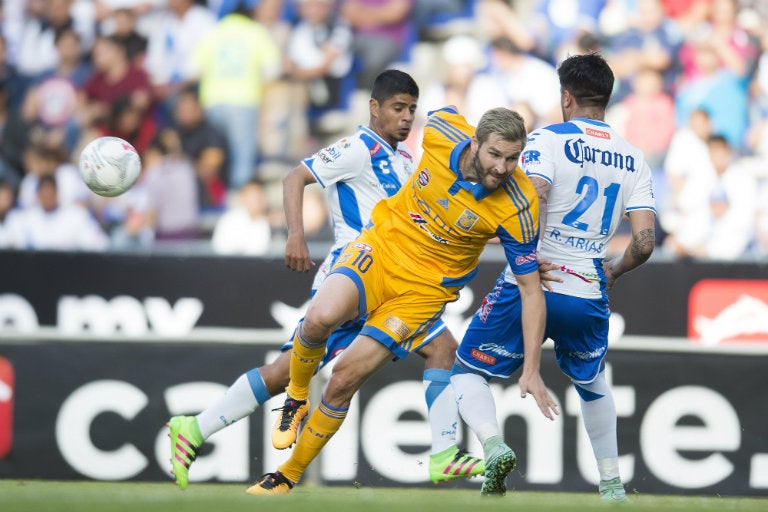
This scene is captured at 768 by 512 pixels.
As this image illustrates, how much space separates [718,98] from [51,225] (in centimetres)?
659

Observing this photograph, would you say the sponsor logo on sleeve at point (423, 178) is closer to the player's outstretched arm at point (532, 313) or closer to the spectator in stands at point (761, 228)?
the player's outstretched arm at point (532, 313)

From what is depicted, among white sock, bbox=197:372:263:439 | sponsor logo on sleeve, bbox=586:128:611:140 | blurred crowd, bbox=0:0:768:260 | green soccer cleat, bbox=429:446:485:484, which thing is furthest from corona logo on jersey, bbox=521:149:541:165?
blurred crowd, bbox=0:0:768:260

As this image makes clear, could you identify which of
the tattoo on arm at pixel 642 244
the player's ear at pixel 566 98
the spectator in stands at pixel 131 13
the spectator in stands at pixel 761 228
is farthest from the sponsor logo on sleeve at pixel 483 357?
the spectator in stands at pixel 131 13

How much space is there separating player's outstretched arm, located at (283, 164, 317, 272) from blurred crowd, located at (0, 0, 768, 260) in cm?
485

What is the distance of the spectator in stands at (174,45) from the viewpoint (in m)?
12.8

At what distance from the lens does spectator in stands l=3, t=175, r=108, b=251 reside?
12039 mm

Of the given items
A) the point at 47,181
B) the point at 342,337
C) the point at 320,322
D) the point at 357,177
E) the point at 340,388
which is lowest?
the point at 340,388

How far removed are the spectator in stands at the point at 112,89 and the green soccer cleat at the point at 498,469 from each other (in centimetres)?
733

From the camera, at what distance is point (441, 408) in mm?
6945

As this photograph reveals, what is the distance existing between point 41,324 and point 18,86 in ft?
12.7

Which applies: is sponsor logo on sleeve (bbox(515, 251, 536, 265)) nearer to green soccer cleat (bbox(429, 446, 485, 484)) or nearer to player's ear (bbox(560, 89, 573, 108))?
player's ear (bbox(560, 89, 573, 108))

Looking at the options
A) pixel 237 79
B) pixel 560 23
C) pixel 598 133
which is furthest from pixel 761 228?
pixel 598 133

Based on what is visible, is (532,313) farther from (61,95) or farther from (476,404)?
(61,95)

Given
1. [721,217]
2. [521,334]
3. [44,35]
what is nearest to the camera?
[521,334]
